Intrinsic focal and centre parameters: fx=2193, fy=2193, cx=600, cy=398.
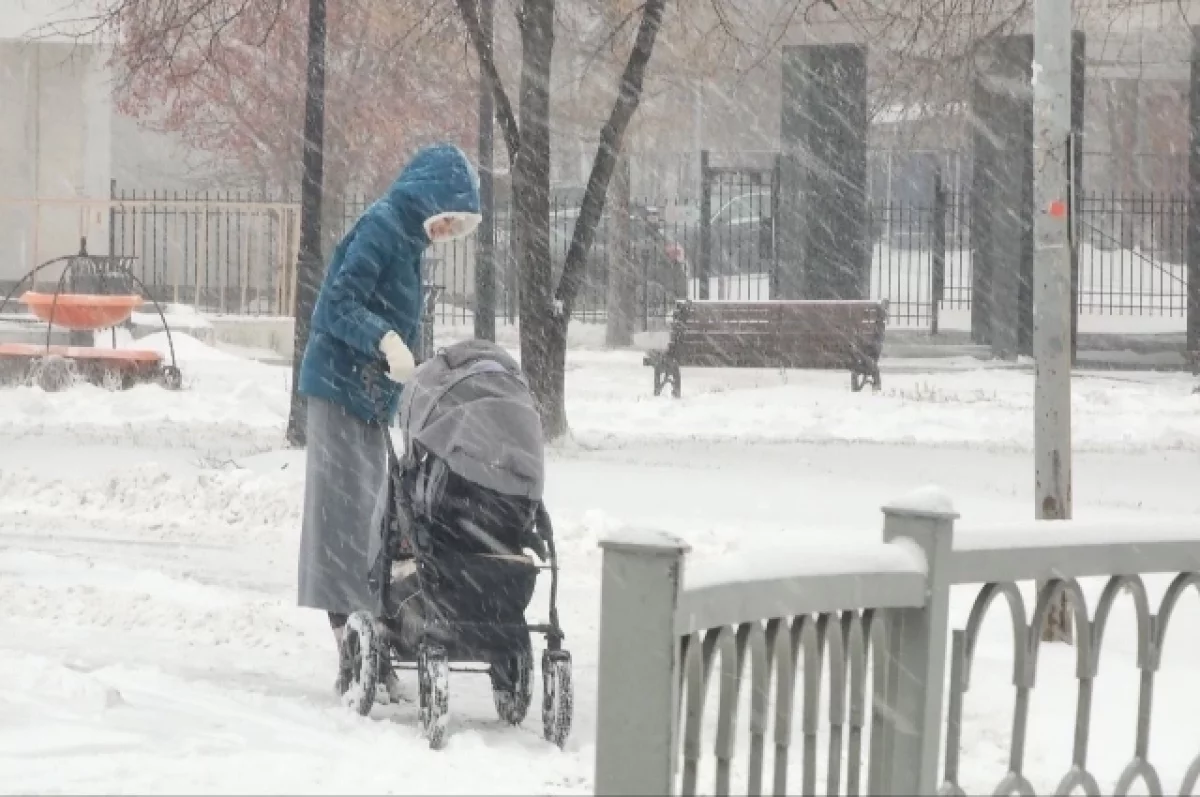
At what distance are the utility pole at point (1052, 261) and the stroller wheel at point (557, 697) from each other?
2843 millimetres

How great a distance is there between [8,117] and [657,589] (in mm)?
32322

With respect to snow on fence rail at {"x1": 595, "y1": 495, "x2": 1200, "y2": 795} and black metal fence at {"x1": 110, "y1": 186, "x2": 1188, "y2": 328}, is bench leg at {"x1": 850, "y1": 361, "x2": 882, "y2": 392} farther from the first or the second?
snow on fence rail at {"x1": 595, "y1": 495, "x2": 1200, "y2": 795}

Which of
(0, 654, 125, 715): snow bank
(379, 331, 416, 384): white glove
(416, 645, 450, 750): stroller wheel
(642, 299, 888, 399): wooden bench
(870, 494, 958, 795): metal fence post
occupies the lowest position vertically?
(0, 654, 125, 715): snow bank

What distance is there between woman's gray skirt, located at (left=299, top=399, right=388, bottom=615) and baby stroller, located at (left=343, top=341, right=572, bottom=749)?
0.80 meters

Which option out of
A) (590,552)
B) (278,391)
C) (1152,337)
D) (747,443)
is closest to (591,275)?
(1152,337)

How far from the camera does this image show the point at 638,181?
202 feet

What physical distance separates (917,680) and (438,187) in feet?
12.1

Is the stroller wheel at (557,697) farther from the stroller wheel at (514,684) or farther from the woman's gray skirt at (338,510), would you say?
the woman's gray skirt at (338,510)

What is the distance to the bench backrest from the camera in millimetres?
22969

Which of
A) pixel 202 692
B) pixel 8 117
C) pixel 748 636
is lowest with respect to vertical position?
pixel 202 692

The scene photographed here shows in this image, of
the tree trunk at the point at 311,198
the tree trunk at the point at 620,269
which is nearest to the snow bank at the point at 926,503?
the tree trunk at the point at 311,198

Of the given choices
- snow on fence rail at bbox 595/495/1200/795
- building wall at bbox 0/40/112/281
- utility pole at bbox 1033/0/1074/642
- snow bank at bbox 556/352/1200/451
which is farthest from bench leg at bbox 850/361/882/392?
snow on fence rail at bbox 595/495/1200/795

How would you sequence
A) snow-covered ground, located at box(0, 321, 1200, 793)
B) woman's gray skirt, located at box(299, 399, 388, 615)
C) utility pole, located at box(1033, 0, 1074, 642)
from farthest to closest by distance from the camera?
utility pole, located at box(1033, 0, 1074, 642), woman's gray skirt, located at box(299, 399, 388, 615), snow-covered ground, located at box(0, 321, 1200, 793)

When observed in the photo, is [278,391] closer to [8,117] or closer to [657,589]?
[8,117]
